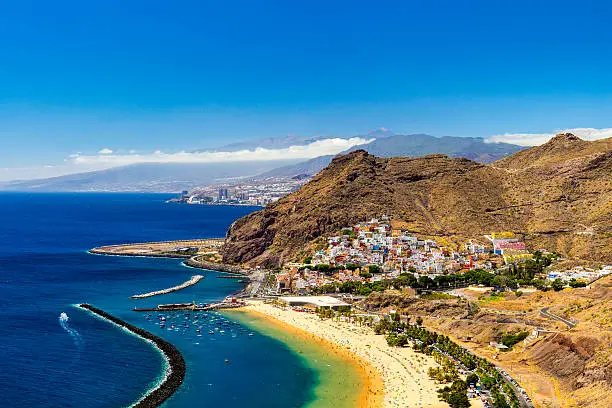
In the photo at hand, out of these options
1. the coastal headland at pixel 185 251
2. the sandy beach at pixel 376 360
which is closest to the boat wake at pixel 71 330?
the sandy beach at pixel 376 360

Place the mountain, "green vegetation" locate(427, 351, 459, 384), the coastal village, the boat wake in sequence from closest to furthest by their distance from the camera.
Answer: the coastal village
"green vegetation" locate(427, 351, 459, 384)
the boat wake
the mountain

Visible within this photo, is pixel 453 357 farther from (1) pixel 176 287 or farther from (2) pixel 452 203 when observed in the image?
(2) pixel 452 203

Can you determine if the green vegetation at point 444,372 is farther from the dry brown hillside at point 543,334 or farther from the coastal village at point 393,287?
the dry brown hillside at point 543,334

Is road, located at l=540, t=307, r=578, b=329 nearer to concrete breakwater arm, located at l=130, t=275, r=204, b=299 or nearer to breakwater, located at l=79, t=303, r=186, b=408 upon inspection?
breakwater, located at l=79, t=303, r=186, b=408

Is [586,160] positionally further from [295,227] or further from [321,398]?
[321,398]

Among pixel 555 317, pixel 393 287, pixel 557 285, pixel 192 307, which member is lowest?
pixel 192 307

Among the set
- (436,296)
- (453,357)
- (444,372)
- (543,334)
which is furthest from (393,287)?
(444,372)

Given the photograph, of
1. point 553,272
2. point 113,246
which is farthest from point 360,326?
point 113,246

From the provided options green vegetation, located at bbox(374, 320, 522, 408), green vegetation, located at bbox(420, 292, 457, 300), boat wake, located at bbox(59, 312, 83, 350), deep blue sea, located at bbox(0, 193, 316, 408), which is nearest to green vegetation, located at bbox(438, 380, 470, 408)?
green vegetation, located at bbox(374, 320, 522, 408)
